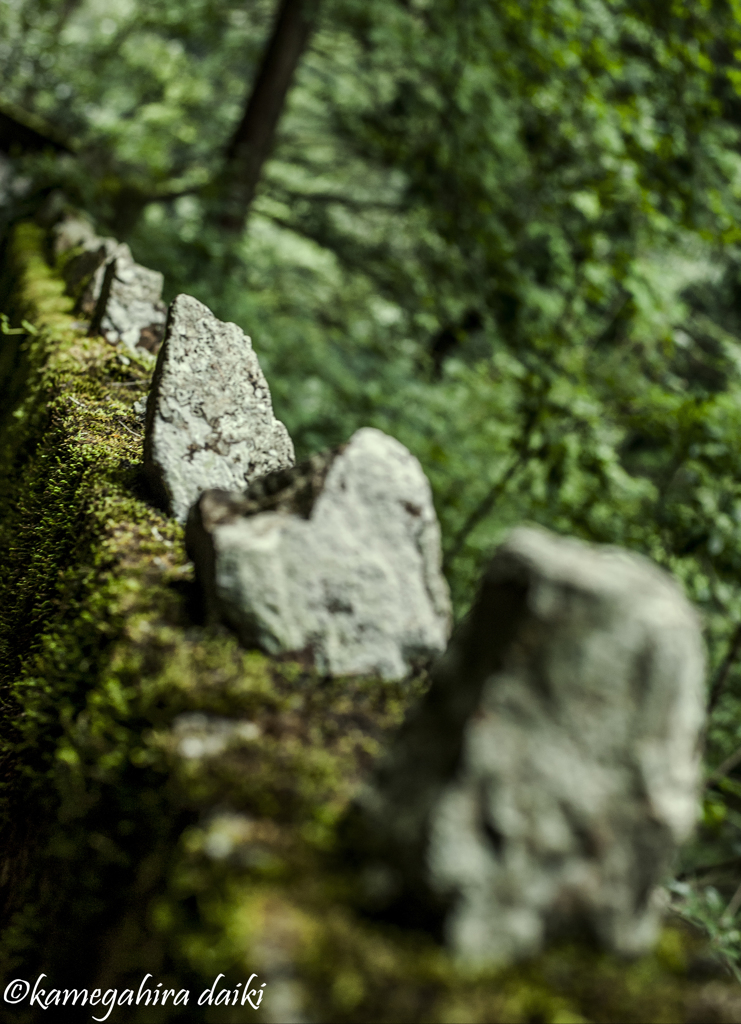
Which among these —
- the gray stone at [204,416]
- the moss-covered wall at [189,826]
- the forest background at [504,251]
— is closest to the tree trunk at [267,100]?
the forest background at [504,251]

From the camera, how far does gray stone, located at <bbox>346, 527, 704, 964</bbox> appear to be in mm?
1071

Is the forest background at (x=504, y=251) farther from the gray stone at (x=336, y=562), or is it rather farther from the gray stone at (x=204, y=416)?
the gray stone at (x=204, y=416)

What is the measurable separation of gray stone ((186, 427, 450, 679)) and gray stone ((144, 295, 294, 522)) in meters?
0.28

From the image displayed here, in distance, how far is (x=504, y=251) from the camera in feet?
19.5

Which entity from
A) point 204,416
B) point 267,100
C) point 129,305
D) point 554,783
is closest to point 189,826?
point 554,783

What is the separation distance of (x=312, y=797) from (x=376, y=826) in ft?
0.46

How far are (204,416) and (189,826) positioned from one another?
1.21m

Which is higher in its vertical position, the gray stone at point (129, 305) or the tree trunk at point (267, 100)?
the tree trunk at point (267, 100)

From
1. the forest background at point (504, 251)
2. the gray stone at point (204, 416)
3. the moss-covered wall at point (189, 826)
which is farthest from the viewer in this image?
the forest background at point (504, 251)

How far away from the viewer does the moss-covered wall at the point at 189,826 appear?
3.37 ft

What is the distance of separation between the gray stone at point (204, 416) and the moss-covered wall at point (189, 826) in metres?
0.14

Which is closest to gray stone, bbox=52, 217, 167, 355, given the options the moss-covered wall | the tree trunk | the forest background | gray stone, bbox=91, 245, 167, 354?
gray stone, bbox=91, 245, 167, 354

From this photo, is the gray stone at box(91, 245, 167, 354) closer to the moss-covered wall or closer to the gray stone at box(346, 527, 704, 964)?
the moss-covered wall

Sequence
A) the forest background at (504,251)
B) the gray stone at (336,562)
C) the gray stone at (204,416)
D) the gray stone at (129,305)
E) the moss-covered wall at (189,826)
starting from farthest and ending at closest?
the forest background at (504,251) < the gray stone at (129,305) < the gray stone at (204,416) < the gray stone at (336,562) < the moss-covered wall at (189,826)
